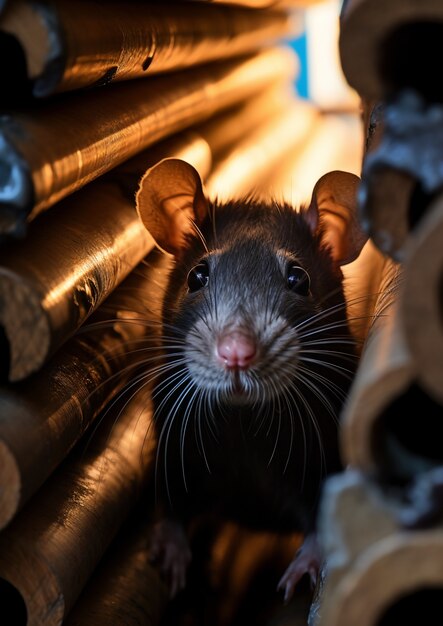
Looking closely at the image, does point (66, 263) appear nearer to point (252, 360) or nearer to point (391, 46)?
point (252, 360)

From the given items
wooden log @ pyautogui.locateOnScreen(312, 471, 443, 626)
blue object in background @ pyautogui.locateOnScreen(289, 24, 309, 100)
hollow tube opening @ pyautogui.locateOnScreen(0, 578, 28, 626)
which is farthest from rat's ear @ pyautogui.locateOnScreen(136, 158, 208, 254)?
blue object in background @ pyautogui.locateOnScreen(289, 24, 309, 100)

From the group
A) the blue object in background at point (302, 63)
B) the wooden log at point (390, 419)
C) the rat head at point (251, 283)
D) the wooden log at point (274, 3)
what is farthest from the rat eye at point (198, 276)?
the blue object in background at point (302, 63)

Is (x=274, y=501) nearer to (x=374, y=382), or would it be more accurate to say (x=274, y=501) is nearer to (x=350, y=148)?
(x=374, y=382)

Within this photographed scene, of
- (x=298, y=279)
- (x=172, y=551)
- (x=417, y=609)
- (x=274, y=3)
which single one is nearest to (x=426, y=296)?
(x=417, y=609)

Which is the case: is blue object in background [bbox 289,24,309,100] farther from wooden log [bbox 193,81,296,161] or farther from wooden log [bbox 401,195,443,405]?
wooden log [bbox 401,195,443,405]

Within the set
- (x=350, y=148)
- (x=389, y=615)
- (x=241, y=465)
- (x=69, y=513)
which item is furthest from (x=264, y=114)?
(x=389, y=615)

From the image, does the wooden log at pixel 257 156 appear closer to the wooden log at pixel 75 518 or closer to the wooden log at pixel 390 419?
the wooden log at pixel 75 518
